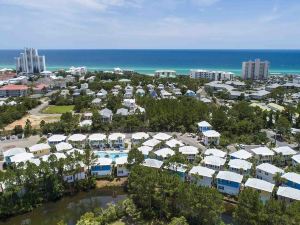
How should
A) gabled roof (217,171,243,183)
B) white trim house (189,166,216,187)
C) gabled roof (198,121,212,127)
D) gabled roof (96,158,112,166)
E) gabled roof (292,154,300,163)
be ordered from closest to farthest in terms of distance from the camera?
gabled roof (217,171,243,183) → white trim house (189,166,216,187) → gabled roof (96,158,112,166) → gabled roof (292,154,300,163) → gabled roof (198,121,212,127)

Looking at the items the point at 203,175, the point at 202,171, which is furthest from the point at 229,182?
the point at 202,171

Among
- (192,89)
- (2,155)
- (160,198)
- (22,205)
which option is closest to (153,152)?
(160,198)

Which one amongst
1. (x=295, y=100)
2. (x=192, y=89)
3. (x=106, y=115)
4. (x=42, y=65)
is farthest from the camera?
(x=42, y=65)

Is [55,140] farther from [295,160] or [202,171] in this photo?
[295,160]

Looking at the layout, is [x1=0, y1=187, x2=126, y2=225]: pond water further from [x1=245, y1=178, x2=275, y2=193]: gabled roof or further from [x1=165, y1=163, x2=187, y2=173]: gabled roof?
[x1=245, y1=178, x2=275, y2=193]: gabled roof

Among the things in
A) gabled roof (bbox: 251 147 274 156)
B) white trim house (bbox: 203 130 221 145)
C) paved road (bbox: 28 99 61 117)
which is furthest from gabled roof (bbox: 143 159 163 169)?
paved road (bbox: 28 99 61 117)

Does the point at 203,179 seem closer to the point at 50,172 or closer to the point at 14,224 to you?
the point at 50,172
